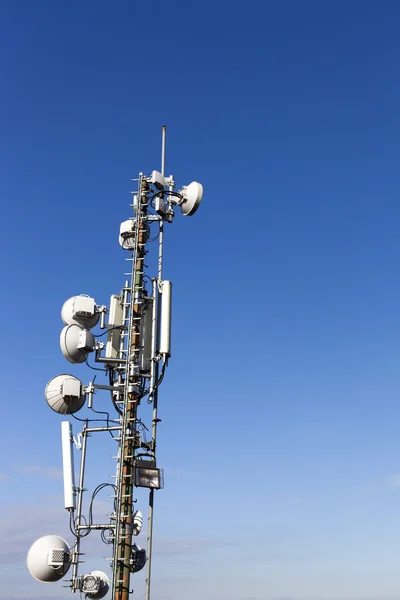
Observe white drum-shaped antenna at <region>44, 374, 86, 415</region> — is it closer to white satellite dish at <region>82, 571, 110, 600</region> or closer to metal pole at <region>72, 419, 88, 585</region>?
metal pole at <region>72, 419, 88, 585</region>

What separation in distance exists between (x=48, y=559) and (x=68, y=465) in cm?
329

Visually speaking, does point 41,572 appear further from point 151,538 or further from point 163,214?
point 163,214

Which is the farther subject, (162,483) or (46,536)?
(46,536)

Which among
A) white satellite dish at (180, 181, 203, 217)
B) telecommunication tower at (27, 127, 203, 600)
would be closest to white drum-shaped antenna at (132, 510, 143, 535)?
telecommunication tower at (27, 127, 203, 600)

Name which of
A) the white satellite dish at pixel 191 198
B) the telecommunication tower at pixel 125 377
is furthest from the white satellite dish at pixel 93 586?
the white satellite dish at pixel 191 198

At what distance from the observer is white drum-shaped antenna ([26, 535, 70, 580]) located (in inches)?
978

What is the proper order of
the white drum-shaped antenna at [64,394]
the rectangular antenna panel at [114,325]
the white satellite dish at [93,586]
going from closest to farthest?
1. the white satellite dish at [93,586]
2. the white drum-shaped antenna at [64,394]
3. the rectangular antenna panel at [114,325]

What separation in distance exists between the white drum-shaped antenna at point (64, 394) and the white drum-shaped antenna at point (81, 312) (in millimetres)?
2032

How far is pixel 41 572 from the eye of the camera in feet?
81.9

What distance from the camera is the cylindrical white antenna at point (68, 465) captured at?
85.1 ft

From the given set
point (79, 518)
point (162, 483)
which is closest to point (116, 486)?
point (162, 483)

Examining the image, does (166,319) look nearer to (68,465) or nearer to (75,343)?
(75,343)

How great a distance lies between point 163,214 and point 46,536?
40.9 feet

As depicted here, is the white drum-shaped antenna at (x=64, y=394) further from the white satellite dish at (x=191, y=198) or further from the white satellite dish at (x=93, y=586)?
the white satellite dish at (x=191, y=198)
